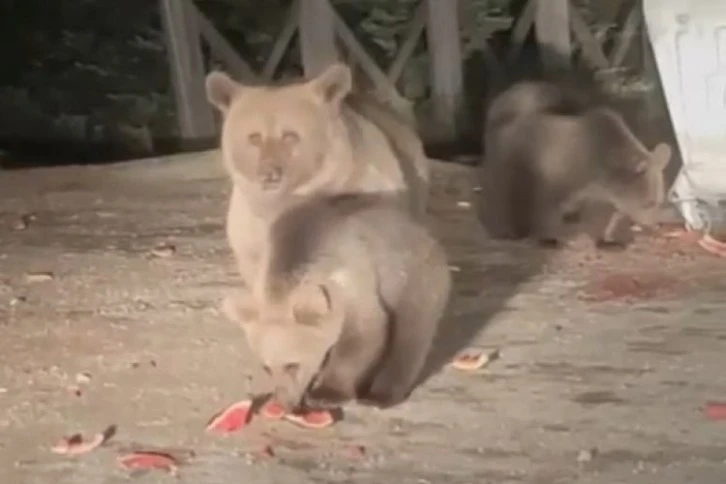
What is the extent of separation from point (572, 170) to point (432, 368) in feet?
1.62

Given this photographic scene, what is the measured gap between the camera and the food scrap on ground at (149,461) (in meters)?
1.58

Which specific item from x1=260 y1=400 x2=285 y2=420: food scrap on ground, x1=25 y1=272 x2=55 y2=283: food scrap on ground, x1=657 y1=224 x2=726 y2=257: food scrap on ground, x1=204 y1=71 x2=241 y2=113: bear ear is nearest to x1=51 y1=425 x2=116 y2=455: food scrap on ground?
x1=260 y1=400 x2=285 y2=420: food scrap on ground

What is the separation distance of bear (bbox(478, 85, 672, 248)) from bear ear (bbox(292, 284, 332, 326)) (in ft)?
2.18

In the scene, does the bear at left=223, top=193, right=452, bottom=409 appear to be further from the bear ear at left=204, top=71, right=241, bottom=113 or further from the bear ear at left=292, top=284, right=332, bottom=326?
the bear ear at left=204, top=71, right=241, bottom=113

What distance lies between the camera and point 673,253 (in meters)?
2.10

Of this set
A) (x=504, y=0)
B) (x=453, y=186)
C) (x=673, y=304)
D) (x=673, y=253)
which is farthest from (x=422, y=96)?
(x=673, y=304)

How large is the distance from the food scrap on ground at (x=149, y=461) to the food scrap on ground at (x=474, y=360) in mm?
355

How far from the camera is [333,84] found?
5.50 feet

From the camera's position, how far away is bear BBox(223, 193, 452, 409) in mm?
1568

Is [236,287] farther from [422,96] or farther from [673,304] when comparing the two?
[422,96]

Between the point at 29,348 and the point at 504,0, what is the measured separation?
1.24 metres

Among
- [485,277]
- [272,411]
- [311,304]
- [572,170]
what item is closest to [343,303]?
[311,304]

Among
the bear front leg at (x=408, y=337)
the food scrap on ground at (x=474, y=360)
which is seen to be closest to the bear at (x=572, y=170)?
the food scrap on ground at (x=474, y=360)

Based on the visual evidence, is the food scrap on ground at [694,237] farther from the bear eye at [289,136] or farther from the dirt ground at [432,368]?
the bear eye at [289,136]
